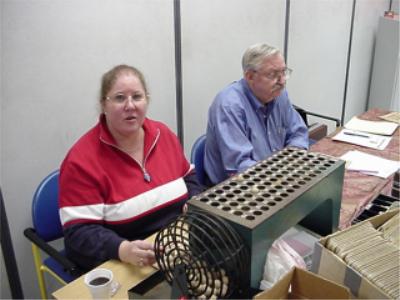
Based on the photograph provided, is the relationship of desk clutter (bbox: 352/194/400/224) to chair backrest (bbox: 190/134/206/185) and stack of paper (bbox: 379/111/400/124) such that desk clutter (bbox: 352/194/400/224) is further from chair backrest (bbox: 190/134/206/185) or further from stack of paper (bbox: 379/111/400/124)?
stack of paper (bbox: 379/111/400/124)

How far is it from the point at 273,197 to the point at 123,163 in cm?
67

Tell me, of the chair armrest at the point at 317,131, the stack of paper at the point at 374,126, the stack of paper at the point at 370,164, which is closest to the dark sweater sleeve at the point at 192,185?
the stack of paper at the point at 370,164

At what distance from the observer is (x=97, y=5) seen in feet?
5.98

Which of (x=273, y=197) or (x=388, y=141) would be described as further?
(x=388, y=141)

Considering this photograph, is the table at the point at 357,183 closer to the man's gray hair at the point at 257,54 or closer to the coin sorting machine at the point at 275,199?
the coin sorting machine at the point at 275,199

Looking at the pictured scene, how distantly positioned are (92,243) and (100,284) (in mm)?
273

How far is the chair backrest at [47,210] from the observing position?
1568 millimetres

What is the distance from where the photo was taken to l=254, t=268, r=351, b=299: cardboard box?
2.54ft

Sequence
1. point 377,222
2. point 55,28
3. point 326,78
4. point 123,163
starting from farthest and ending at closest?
point 326,78 < point 55,28 < point 123,163 < point 377,222

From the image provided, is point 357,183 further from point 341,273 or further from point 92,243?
point 92,243

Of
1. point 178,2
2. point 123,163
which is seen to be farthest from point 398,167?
point 178,2

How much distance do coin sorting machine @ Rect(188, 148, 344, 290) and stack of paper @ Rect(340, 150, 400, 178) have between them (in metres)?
0.77

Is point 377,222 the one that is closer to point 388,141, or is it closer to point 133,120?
point 133,120

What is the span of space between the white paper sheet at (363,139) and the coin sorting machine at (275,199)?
1153mm
